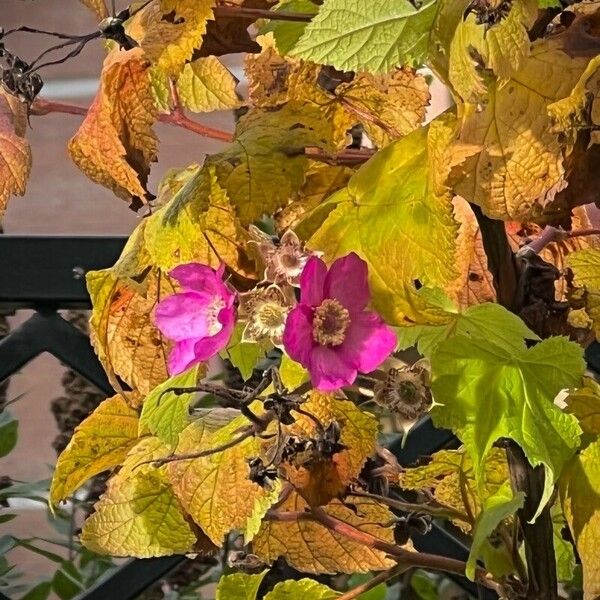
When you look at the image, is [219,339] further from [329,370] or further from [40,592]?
[40,592]

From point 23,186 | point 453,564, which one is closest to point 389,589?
point 453,564

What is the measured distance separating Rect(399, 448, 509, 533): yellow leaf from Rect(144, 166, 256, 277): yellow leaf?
107 mm

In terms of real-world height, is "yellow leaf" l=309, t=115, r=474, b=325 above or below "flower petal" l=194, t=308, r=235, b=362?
above

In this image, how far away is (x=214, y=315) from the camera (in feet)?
0.87

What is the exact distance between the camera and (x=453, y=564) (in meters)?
0.34

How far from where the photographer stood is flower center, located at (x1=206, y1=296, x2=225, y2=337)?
263mm

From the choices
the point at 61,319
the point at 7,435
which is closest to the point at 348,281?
the point at 61,319

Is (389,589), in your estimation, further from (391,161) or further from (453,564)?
(391,161)

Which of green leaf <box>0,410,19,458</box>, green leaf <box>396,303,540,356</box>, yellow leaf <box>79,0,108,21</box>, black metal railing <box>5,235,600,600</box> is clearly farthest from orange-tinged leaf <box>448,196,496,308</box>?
green leaf <box>0,410,19,458</box>

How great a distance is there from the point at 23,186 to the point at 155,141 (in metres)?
0.04

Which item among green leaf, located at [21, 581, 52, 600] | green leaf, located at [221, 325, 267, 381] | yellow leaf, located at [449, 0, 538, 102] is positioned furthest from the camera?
green leaf, located at [21, 581, 52, 600]

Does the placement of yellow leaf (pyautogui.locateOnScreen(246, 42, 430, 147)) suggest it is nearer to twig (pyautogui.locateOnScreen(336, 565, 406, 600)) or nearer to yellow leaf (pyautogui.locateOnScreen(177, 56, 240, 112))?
yellow leaf (pyautogui.locateOnScreen(177, 56, 240, 112))

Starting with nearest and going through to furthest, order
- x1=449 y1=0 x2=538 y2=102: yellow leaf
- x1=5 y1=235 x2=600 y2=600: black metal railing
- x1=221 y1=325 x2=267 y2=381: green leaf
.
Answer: x1=449 y1=0 x2=538 y2=102: yellow leaf → x1=221 y1=325 x2=267 y2=381: green leaf → x1=5 y1=235 x2=600 y2=600: black metal railing

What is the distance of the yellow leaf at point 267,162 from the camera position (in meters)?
0.28
